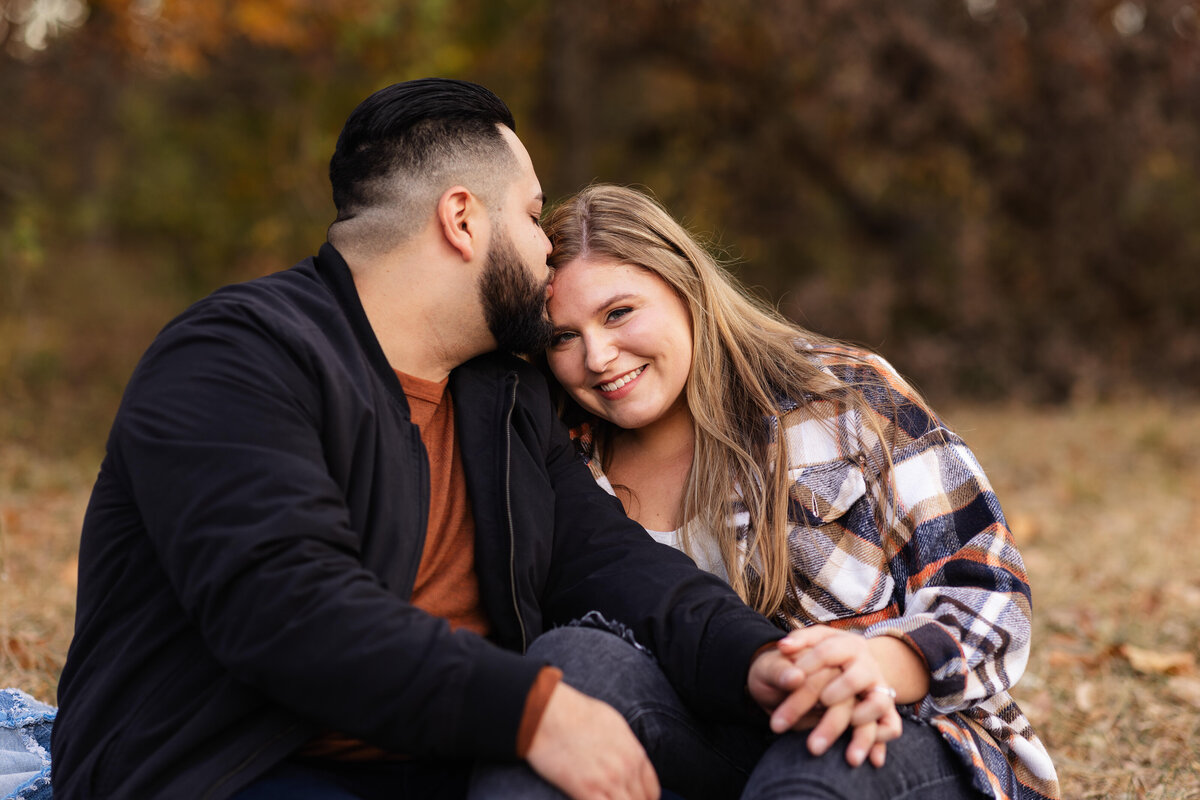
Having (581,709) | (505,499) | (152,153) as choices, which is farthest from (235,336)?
(152,153)

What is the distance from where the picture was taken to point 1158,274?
10.2 metres

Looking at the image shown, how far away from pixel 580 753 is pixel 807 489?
38.4 inches

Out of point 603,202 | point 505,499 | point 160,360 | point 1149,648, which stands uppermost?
point 603,202

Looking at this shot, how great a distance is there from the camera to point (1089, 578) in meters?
5.14

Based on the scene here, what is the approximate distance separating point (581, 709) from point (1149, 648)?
321 cm

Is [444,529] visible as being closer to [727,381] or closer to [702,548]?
[702,548]

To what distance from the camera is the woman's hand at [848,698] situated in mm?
1969

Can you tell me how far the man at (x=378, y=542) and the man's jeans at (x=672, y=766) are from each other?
0.6 inches

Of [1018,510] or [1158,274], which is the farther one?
[1158,274]

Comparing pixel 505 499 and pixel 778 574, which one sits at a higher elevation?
pixel 505 499

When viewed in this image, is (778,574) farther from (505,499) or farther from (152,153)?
(152,153)

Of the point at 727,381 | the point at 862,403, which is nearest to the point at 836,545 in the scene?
the point at 862,403

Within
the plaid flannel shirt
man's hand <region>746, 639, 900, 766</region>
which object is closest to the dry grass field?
the plaid flannel shirt

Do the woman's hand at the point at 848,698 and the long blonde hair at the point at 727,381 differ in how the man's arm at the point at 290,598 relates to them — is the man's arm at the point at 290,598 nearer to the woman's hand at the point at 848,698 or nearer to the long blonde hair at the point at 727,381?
the woman's hand at the point at 848,698
